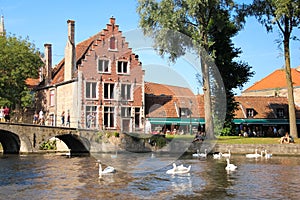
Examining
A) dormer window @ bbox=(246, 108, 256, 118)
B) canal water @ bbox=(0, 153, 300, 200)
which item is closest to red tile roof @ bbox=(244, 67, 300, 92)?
dormer window @ bbox=(246, 108, 256, 118)

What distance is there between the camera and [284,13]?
34.9 metres

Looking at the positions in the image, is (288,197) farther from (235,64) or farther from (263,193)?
(235,64)

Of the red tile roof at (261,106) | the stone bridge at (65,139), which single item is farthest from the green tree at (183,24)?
the red tile roof at (261,106)

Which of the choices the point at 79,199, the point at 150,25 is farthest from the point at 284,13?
the point at 79,199

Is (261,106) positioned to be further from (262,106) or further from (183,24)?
(183,24)

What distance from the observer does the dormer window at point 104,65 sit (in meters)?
48.7

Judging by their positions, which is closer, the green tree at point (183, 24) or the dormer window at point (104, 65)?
the green tree at point (183, 24)

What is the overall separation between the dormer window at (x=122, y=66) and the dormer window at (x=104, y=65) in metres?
1.32

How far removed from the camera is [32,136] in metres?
41.1

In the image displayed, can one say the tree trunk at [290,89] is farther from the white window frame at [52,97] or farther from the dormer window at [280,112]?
the white window frame at [52,97]

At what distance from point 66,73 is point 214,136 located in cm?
1889

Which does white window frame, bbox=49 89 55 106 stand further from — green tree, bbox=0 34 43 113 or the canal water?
the canal water

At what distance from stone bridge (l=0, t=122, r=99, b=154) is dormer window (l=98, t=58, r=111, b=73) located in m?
7.74

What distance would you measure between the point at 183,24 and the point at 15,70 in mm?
22763
